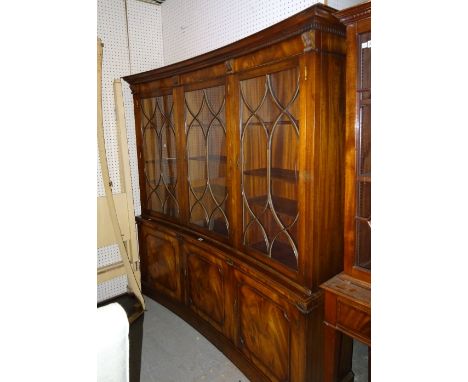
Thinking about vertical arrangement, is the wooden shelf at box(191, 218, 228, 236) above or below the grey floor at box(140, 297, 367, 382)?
above

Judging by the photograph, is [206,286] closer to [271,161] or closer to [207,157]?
[207,157]

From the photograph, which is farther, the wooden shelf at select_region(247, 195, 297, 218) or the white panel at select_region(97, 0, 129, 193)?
the white panel at select_region(97, 0, 129, 193)

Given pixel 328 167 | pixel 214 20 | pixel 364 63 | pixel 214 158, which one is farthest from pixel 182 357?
pixel 214 20

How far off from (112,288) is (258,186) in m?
2.12

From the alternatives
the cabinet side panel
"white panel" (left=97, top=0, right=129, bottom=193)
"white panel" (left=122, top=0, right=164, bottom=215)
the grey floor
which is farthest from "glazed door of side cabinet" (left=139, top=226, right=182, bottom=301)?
the cabinet side panel

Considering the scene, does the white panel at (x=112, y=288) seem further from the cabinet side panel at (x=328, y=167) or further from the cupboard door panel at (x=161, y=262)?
the cabinet side panel at (x=328, y=167)

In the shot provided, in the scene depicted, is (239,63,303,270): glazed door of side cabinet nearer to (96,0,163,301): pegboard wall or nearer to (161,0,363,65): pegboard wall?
(161,0,363,65): pegboard wall

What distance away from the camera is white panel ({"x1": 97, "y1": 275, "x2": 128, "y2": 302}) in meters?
3.12

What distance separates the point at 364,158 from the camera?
4.59 feet

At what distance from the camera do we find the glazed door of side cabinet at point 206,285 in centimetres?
226

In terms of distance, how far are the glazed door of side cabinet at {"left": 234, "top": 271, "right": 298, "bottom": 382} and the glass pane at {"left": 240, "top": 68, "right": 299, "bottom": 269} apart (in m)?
0.24
